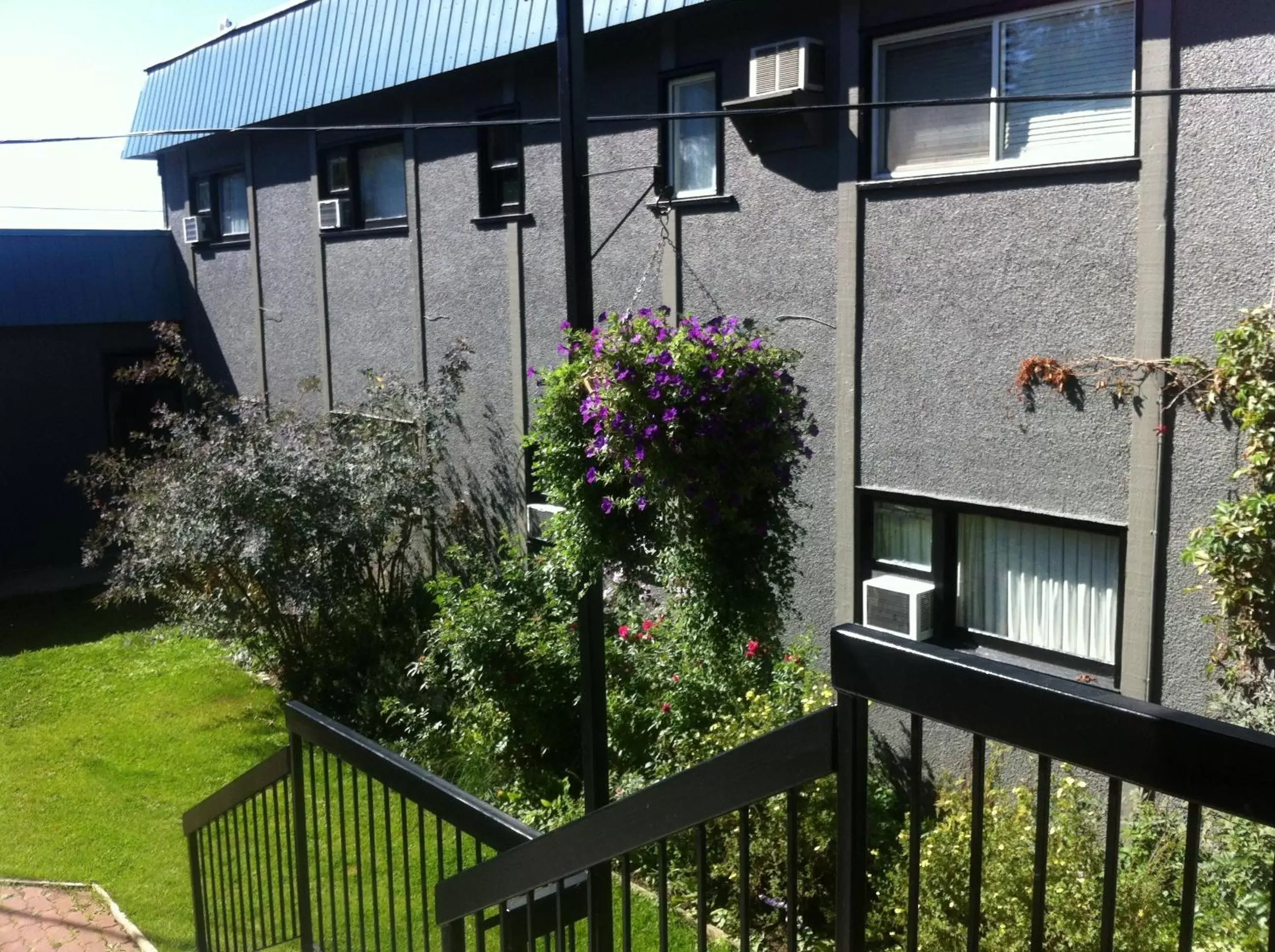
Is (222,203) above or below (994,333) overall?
above

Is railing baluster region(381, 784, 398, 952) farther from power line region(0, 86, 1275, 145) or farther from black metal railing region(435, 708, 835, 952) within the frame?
power line region(0, 86, 1275, 145)

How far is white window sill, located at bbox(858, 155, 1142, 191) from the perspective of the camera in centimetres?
596

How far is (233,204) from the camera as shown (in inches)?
574

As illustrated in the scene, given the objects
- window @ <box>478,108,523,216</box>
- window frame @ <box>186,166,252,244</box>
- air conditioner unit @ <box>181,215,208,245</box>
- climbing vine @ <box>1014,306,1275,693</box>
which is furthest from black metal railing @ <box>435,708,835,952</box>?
air conditioner unit @ <box>181,215,208,245</box>

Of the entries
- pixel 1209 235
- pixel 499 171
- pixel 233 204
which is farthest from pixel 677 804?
pixel 233 204

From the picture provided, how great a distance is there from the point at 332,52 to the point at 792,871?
440 inches

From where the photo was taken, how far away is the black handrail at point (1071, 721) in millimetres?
1293

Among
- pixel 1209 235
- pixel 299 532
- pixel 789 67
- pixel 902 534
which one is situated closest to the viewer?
pixel 1209 235

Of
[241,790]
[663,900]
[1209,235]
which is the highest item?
[1209,235]

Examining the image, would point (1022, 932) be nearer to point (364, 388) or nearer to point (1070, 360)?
point (1070, 360)

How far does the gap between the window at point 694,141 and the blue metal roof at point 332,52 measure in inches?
Result: 25.2

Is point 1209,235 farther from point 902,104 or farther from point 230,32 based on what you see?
point 230,32

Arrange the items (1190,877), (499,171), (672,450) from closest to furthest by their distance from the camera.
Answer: (1190,877)
(672,450)
(499,171)

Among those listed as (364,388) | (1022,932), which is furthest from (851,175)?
(364,388)
